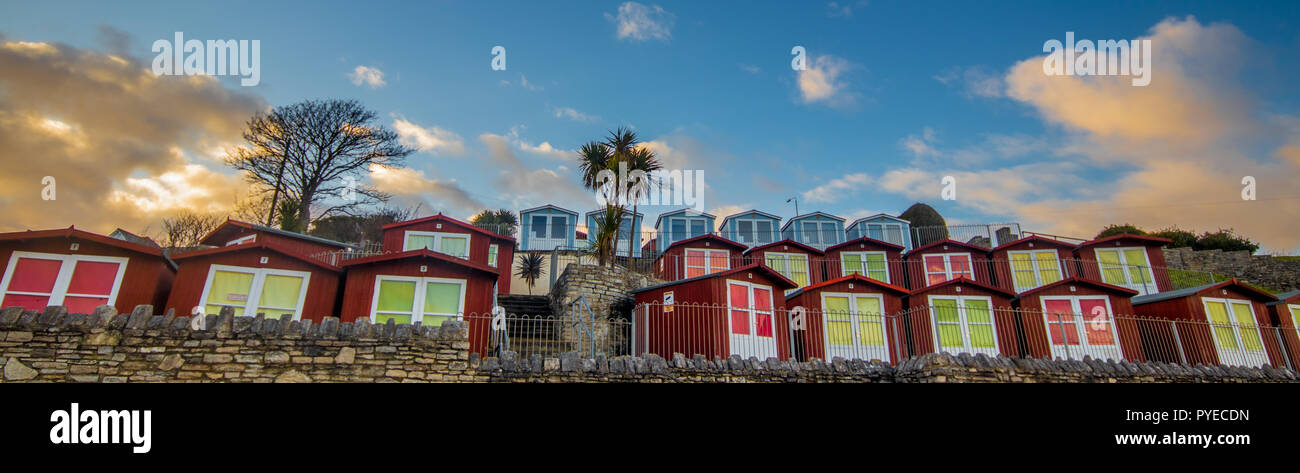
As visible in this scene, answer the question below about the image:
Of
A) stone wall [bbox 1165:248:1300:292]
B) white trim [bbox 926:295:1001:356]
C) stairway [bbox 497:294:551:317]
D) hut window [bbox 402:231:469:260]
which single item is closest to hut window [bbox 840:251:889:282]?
white trim [bbox 926:295:1001:356]

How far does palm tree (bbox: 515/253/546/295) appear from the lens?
2925 cm

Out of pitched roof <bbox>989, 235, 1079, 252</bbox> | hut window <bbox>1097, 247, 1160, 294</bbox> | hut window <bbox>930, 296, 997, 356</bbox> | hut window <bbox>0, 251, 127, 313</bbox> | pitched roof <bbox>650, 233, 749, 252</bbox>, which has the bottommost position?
hut window <bbox>930, 296, 997, 356</bbox>

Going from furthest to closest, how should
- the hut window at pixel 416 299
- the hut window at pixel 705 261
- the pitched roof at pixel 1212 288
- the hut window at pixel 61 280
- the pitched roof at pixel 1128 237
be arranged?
the hut window at pixel 705 261 → the pitched roof at pixel 1128 237 → the pitched roof at pixel 1212 288 → the hut window at pixel 416 299 → the hut window at pixel 61 280

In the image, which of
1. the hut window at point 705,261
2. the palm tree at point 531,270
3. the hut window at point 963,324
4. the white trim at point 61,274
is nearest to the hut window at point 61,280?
the white trim at point 61,274

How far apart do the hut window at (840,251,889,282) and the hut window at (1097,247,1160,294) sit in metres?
9.00

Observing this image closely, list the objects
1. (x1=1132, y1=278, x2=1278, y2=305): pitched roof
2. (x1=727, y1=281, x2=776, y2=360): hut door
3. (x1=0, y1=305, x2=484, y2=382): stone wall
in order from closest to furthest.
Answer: (x1=0, y1=305, x2=484, y2=382): stone wall
(x1=727, y1=281, x2=776, y2=360): hut door
(x1=1132, y1=278, x2=1278, y2=305): pitched roof

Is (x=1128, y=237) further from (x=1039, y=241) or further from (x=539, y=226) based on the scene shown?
(x=539, y=226)

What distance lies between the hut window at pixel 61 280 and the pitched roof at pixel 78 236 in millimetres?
372

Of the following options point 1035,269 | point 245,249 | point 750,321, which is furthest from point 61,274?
point 1035,269

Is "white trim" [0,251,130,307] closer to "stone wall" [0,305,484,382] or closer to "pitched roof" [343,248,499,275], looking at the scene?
"pitched roof" [343,248,499,275]

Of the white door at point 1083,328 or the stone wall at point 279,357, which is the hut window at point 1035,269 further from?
the stone wall at point 279,357

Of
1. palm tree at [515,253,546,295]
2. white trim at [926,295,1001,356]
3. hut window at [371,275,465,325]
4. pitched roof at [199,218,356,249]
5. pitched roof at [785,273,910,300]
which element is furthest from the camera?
palm tree at [515,253,546,295]

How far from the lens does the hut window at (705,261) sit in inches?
1021

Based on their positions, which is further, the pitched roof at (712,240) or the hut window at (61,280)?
the pitched roof at (712,240)
